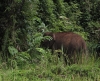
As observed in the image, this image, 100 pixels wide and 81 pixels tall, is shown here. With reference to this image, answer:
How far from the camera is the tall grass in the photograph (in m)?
7.14

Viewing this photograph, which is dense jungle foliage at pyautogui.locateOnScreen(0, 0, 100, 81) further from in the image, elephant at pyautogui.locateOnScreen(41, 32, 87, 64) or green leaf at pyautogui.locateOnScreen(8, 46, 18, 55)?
elephant at pyautogui.locateOnScreen(41, 32, 87, 64)

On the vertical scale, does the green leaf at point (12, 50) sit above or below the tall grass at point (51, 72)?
above

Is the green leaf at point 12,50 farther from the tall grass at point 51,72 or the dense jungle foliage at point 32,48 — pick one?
the tall grass at point 51,72

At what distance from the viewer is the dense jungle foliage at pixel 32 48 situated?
7.34m

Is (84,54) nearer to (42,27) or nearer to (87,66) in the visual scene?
(87,66)

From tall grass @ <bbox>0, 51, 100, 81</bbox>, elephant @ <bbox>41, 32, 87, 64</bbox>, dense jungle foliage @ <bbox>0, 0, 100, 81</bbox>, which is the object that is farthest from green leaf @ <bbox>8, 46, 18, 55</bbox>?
elephant @ <bbox>41, 32, 87, 64</bbox>

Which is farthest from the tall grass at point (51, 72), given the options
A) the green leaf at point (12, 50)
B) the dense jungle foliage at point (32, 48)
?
the green leaf at point (12, 50)

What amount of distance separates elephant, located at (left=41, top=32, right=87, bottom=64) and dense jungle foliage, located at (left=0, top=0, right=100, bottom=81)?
28 cm

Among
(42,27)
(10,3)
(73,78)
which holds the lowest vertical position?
(73,78)

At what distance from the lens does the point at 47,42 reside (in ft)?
32.0

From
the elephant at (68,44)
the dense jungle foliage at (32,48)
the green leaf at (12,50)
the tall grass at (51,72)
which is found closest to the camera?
the tall grass at (51,72)

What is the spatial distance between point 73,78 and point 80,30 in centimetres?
706

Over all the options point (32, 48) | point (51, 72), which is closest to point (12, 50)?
point (32, 48)

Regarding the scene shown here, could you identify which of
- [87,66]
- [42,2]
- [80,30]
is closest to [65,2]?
[80,30]
